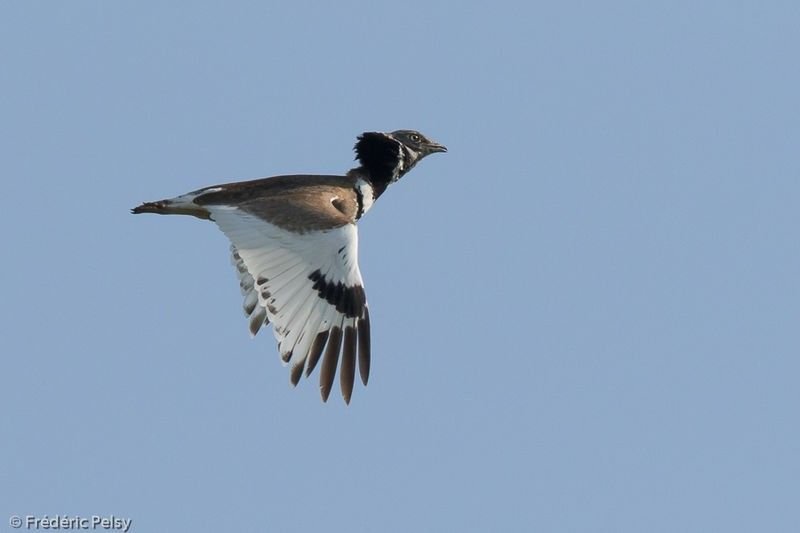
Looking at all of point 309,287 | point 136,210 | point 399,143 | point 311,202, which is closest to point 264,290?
point 309,287

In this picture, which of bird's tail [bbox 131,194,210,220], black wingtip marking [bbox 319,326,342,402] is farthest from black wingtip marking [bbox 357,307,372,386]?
bird's tail [bbox 131,194,210,220]

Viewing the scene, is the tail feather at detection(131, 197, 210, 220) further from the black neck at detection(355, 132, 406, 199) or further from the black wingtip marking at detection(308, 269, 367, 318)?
the black neck at detection(355, 132, 406, 199)

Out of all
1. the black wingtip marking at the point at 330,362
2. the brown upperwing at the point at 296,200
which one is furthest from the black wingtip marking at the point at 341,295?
the brown upperwing at the point at 296,200

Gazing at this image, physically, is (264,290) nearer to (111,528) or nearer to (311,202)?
(311,202)

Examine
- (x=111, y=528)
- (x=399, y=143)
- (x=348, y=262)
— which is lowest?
(x=111, y=528)

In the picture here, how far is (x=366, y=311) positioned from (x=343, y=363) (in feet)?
2.31

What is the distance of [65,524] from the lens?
14.1 m

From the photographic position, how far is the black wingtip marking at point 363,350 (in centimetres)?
1612

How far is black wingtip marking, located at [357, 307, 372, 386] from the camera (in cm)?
1612

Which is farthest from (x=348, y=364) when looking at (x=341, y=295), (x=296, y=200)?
(x=296, y=200)

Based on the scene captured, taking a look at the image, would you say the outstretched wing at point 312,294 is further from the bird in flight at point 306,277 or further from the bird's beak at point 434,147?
the bird's beak at point 434,147

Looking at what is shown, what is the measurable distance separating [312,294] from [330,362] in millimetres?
815

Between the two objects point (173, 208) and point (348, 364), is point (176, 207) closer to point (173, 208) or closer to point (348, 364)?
point (173, 208)

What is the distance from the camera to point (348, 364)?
16.0m
